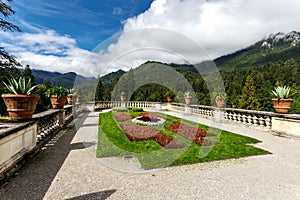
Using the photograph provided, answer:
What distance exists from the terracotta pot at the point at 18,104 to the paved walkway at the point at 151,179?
3.46ft

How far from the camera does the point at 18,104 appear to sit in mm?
4250

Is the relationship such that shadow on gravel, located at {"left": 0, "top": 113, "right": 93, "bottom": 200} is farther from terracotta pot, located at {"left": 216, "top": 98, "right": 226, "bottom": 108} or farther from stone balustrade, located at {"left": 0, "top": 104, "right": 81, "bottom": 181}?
terracotta pot, located at {"left": 216, "top": 98, "right": 226, "bottom": 108}

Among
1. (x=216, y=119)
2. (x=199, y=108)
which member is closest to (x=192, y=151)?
(x=216, y=119)

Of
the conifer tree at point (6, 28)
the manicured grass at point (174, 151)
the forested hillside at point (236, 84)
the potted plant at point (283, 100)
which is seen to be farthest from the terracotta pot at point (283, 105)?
the conifer tree at point (6, 28)

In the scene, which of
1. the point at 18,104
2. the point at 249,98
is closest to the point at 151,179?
the point at 18,104

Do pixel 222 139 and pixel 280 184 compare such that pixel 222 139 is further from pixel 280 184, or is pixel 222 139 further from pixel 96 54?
pixel 96 54

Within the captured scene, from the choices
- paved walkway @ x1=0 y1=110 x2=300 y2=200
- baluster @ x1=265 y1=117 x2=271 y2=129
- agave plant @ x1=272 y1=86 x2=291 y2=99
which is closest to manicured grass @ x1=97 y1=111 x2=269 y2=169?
paved walkway @ x1=0 y1=110 x2=300 y2=200

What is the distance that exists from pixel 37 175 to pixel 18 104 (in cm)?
166

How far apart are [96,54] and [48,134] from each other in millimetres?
3474

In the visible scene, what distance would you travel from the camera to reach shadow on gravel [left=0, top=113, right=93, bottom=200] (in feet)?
9.28

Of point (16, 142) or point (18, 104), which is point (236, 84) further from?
point (16, 142)

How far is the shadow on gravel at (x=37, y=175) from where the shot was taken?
283 centimetres

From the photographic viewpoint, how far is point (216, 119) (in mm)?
10844

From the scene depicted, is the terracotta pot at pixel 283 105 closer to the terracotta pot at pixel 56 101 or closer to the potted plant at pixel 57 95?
the potted plant at pixel 57 95
